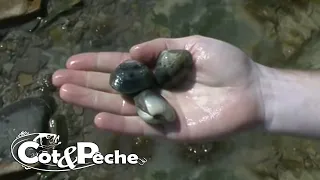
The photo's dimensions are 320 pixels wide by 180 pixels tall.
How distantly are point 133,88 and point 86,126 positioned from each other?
71 centimetres

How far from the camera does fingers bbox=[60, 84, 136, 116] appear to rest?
1.62m

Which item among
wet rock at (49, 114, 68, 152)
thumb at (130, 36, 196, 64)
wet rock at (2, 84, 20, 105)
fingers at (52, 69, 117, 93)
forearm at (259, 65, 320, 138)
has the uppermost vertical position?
thumb at (130, 36, 196, 64)

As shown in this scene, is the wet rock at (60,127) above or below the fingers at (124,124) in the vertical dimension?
below

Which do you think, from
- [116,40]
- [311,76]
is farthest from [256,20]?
[311,76]

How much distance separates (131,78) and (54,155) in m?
0.74

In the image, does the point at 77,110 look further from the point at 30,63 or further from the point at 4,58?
the point at 4,58

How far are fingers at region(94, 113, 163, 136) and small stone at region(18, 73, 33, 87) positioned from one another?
893 mm

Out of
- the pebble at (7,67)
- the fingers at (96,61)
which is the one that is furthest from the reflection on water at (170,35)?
the fingers at (96,61)

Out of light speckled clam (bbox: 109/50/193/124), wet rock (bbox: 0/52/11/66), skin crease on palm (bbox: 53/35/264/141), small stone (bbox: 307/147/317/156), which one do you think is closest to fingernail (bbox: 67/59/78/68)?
skin crease on palm (bbox: 53/35/264/141)

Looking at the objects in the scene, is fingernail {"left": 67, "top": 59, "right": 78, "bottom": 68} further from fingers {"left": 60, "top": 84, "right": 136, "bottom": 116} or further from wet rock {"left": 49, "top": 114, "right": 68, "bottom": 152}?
wet rock {"left": 49, "top": 114, "right": 68, "bottom": 152}

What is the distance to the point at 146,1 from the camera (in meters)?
2.54

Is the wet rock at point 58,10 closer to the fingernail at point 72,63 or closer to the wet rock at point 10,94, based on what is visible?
the wet rock at point 10,94

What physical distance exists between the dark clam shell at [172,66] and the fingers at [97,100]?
0.14m

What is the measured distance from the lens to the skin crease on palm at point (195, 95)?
1579mm
